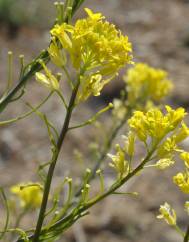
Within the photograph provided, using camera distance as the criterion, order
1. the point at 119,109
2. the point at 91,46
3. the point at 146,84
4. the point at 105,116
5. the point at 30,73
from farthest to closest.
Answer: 1. the point at 105,116
2. the point at 146,84
3. the point at 119,109
4. the point at 30,73
5. the point at 91,46

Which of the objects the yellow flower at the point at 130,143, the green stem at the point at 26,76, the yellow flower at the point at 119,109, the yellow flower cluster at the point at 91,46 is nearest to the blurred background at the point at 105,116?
the yellow flower at the point at 119,109

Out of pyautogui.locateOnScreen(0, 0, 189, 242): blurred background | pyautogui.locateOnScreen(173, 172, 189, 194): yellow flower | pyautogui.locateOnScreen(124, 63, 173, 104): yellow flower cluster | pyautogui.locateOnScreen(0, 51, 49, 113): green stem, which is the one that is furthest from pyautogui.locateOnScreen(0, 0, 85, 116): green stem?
pyautogui.locateOnScreen(0, 0, 189, 242): blurred background

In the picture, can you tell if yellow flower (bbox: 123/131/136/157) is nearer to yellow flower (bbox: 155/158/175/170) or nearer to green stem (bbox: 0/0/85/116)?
yellow flower (bbox: 155/158/175/170)

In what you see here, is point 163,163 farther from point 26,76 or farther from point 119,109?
point 119,109

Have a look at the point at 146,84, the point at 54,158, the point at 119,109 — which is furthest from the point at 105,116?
the point at 54,158

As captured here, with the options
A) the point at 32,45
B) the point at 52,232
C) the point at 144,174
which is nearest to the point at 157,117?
the point at 52,232

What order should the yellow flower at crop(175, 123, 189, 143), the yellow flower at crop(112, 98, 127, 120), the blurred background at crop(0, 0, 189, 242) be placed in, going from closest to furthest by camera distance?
the yellow flower at crop(175, 123, 189, 143)
the yellow flower at crop(112, 98, 127, 120)
the blurred background at crop(0, 0, 189, 242)

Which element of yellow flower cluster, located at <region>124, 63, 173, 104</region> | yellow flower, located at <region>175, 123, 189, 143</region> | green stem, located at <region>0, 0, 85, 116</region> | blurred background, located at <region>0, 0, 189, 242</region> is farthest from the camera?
blurred background, located at <region>0, 0, 189, 242</region>
